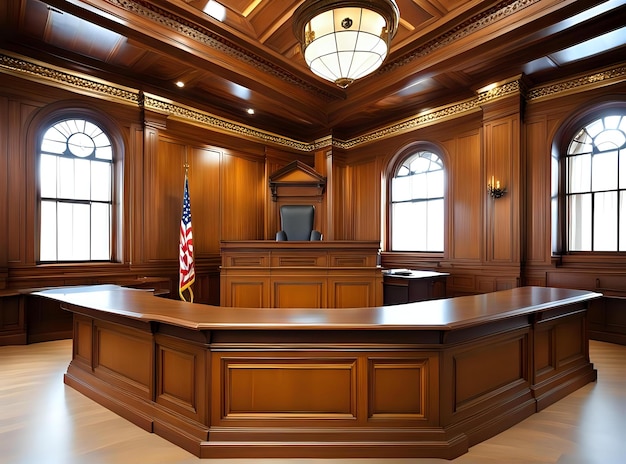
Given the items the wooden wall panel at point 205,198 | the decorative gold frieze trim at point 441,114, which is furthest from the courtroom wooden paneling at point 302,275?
the decorative gold frieze trim at point 441,114

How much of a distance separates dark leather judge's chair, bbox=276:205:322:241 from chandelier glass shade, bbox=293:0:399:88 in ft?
11.2

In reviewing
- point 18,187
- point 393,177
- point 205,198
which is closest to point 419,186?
point 393,177

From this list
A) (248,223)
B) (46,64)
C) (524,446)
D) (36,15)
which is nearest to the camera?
(524,446)

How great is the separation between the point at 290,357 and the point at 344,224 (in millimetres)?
6141

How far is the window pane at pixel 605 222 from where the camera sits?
495 centimetres

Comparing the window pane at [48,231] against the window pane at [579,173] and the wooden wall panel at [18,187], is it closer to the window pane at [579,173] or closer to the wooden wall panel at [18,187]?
the wooden wall panel at [18,187]

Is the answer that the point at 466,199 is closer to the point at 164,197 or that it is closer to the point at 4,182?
the point at 164,197

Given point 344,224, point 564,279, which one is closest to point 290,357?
point 564,279

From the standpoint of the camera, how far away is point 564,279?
16.7 feet

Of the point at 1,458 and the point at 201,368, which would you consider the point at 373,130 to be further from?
the point at 1,458

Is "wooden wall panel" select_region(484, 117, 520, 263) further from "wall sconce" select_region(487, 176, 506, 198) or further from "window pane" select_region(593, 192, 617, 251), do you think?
"window pane" select_region(593, 192, 617, 251)

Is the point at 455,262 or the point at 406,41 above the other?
the point at 406,41

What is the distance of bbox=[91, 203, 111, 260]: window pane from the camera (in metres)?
5.52

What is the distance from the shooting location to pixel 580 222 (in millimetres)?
5238
